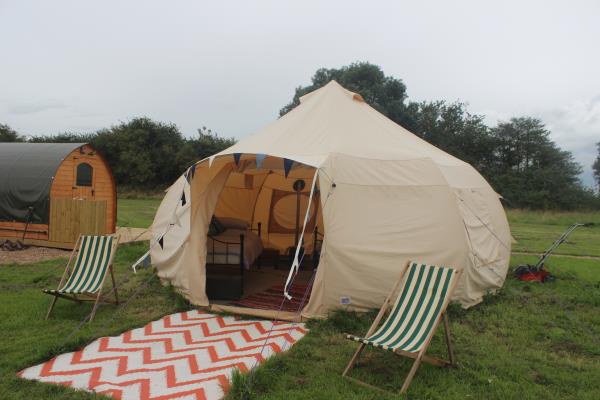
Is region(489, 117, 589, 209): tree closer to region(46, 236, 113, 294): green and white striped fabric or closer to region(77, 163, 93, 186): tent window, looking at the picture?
region(77, 163, 93, 186): tent window

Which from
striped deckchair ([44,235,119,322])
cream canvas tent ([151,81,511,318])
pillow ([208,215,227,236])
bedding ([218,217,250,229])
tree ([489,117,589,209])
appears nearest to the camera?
cream canvas tent ([151,81,511,318])

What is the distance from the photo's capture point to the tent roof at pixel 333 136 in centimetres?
648

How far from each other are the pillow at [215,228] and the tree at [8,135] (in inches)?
1219

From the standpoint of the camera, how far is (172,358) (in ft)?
15.4

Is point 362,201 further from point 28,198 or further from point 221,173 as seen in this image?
point 28,198

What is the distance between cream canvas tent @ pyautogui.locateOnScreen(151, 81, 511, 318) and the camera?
5.77m

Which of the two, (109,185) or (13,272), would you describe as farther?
(109,185)

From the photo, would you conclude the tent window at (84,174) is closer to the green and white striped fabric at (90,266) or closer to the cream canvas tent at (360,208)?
the cream canvas tent at (360,208)

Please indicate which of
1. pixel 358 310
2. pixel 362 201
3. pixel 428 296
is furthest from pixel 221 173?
pixel 428 296

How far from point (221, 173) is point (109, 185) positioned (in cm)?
800

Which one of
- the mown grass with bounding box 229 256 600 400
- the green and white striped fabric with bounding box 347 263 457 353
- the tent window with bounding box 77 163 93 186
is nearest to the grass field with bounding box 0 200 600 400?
the mown grass with bounding box 229 256 600 400

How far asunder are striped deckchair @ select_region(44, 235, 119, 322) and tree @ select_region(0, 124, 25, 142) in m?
32.0

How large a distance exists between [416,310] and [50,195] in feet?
32.7

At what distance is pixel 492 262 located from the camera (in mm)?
7066
